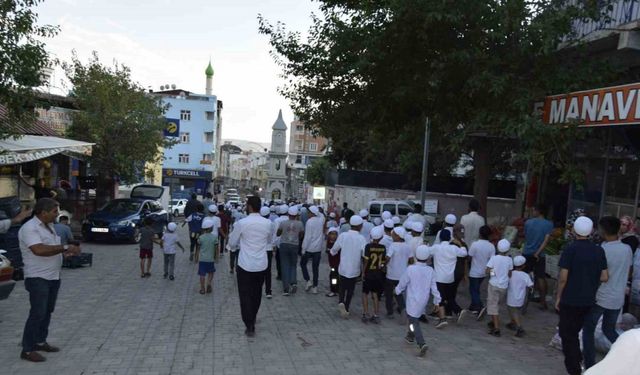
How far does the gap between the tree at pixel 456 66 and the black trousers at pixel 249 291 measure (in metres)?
5.01

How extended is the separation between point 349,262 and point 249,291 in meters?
1.94

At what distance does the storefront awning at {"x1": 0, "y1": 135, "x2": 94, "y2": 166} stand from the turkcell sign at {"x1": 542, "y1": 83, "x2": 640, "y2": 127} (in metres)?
11.5

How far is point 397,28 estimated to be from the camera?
1033 cm

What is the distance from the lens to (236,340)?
22.9ft

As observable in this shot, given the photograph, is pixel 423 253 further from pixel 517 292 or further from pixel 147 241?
pixel 147 241

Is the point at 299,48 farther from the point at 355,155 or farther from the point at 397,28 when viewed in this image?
the point at 355,155

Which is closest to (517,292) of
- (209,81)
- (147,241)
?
(147,241)

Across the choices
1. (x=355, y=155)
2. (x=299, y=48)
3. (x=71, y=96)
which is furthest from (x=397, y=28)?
(x=355, y=155)

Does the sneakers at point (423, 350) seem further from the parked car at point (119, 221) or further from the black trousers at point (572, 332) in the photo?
the parked car at point (119, 221)

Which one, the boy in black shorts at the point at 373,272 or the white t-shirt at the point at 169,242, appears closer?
the boy in black shorts at the point at 373,272

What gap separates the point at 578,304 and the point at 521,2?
6293mm

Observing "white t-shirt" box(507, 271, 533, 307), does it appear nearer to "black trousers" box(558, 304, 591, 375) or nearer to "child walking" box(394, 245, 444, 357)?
"child walking" box(394, 245, 444, 357)

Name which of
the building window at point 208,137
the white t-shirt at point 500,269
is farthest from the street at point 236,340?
the building window at point 208,137

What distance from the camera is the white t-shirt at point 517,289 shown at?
25.5 ft
